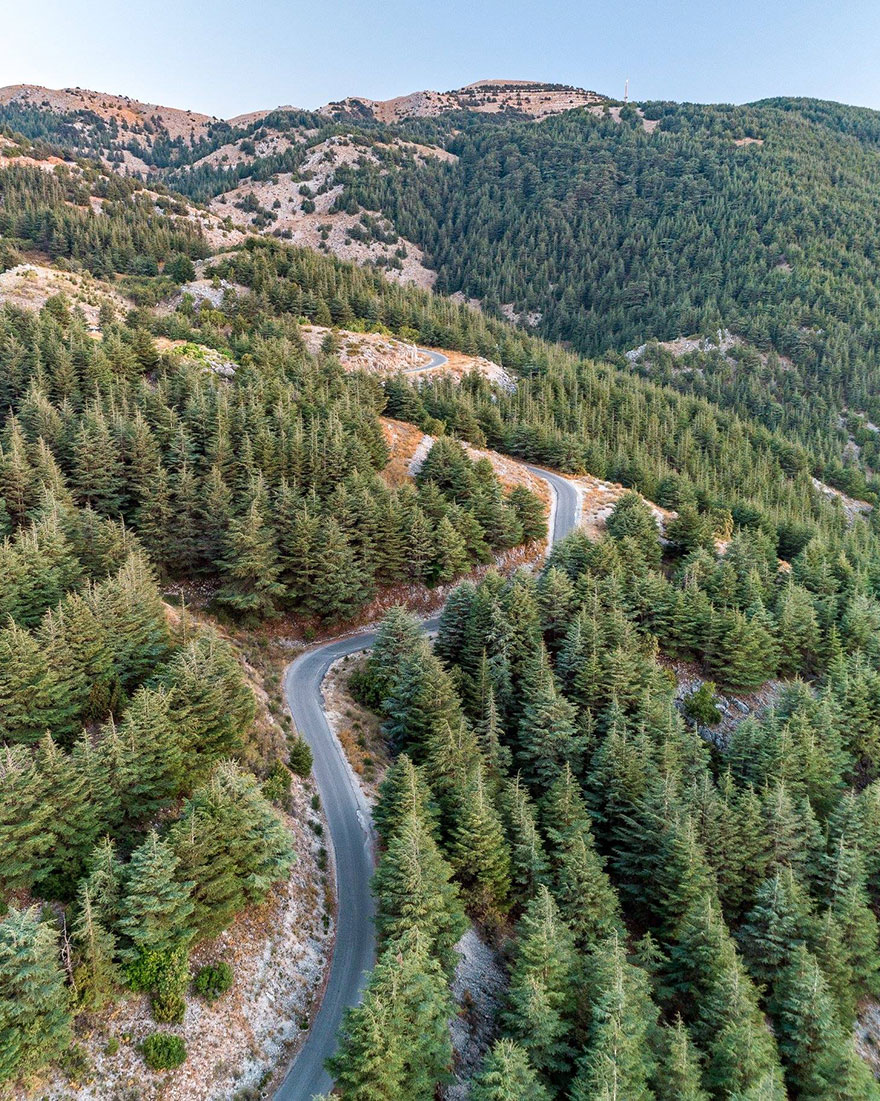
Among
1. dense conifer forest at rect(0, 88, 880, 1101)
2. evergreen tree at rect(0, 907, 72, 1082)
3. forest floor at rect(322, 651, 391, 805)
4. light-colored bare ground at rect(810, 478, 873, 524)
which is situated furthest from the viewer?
light-colored bare ground at rect(810, 478, 873, 524)

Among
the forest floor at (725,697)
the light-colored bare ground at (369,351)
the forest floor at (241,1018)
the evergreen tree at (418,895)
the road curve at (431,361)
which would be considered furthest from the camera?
the road curve at (431,361)

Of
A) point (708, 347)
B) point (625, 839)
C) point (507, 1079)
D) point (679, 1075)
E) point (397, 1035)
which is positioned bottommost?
point (625, 839)

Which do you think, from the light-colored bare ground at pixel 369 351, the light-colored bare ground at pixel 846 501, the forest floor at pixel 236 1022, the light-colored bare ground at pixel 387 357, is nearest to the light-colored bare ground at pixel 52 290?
the light-colored bare ground at pixel 369 351

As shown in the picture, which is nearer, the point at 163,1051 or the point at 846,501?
the point at 163,1051

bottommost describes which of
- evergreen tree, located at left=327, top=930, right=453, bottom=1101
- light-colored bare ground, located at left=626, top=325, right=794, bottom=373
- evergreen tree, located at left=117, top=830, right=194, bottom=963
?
evergreen tree, located at left=327, top=930, right=453, bottom=1101

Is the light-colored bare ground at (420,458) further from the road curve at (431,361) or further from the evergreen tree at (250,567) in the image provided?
the evergreen tree at (250,567)

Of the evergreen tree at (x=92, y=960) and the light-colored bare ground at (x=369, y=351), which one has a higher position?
the light-colored bare ground at (x=369, y=351)

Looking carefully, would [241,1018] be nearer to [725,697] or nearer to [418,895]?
[418,895]

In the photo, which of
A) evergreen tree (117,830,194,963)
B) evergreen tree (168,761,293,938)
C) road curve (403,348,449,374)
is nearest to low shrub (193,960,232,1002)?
evergreen tree (168,761,293,938)

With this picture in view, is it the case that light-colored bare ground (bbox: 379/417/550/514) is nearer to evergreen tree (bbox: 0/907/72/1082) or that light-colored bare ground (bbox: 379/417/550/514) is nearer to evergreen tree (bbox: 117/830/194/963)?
evergreen tree (bbox: 117/830/194/963)

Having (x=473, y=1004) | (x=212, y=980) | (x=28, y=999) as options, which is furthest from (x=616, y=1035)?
(x=28, y=999)
